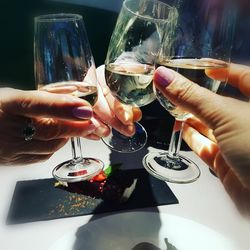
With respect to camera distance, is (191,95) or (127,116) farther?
(127,116)

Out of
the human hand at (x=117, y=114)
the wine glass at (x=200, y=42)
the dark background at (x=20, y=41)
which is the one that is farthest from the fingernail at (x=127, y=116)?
the dark background at (x=20, y=41)

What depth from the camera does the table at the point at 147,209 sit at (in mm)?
664

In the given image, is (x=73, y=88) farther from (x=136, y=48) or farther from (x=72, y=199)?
(x=72, y=199)

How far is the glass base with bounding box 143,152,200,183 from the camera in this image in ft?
2.39

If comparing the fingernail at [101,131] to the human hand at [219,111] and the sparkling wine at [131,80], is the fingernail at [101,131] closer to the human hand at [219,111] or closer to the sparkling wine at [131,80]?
the sparkling wine at [131,80]

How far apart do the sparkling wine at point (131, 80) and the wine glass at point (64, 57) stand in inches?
1.9

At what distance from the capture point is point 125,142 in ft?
3.18

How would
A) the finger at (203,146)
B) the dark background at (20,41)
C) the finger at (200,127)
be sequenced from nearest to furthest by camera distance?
the finger at (203,146) < the finger at (200,127) < the dark background at (20,41)

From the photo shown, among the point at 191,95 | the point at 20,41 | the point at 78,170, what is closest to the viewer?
the point at 191,95

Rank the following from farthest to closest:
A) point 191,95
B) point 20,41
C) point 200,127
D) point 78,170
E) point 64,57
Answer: point 20,41
point 200,127
point 78,170
point 64,57
point 191,95

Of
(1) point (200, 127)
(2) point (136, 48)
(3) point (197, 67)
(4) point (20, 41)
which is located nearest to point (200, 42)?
(3) point (197, 67)

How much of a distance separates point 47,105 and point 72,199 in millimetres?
260

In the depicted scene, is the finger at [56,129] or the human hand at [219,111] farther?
the finger at [56,129]

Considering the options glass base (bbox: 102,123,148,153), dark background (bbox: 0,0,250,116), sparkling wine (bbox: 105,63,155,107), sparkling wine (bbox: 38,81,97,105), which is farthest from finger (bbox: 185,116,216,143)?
dark background (bbox: 0,0,250,116)
